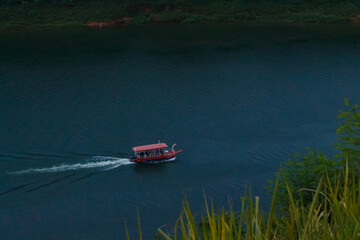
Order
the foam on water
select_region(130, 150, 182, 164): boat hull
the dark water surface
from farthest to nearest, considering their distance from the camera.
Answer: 1. select_region(130, 150, 182, 164): boat hull
2. the foam on water
3. the dark water surface

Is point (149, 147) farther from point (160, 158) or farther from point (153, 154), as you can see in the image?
point (160, 158)

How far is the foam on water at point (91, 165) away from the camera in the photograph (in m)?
33.3

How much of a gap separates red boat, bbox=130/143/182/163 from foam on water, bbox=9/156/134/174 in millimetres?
741

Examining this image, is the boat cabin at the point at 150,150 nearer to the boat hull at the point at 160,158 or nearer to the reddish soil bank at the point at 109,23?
the boat hull at the point at 160,158

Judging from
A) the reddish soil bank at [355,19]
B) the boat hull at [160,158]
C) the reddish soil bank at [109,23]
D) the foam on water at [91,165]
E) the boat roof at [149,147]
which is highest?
the reddish soil bank at [109,23]

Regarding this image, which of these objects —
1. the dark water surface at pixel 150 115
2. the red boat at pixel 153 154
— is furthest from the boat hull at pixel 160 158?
the dark water surface at pixel 150 115

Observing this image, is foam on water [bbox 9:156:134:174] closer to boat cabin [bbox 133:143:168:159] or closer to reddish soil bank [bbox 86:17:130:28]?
boat cabin [bbox 133:143:168:159]

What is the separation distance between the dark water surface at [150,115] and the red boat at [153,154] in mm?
505

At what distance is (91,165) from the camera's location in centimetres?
3416

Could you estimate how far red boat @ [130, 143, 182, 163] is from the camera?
34781 millimetres

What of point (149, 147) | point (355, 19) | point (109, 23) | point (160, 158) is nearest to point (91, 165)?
point (149, 147)

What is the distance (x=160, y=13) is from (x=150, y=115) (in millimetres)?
36628

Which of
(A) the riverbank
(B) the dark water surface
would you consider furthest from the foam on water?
(A) the riverbank

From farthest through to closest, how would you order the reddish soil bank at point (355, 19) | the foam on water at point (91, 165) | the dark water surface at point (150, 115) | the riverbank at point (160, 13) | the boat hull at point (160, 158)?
the riverbank at point (160, 13), the reddish soil bank at point (355, 19), the boat hull at point (160, 158), the foam on water at point (91, 165), the dark water surface at point (150, 115)
